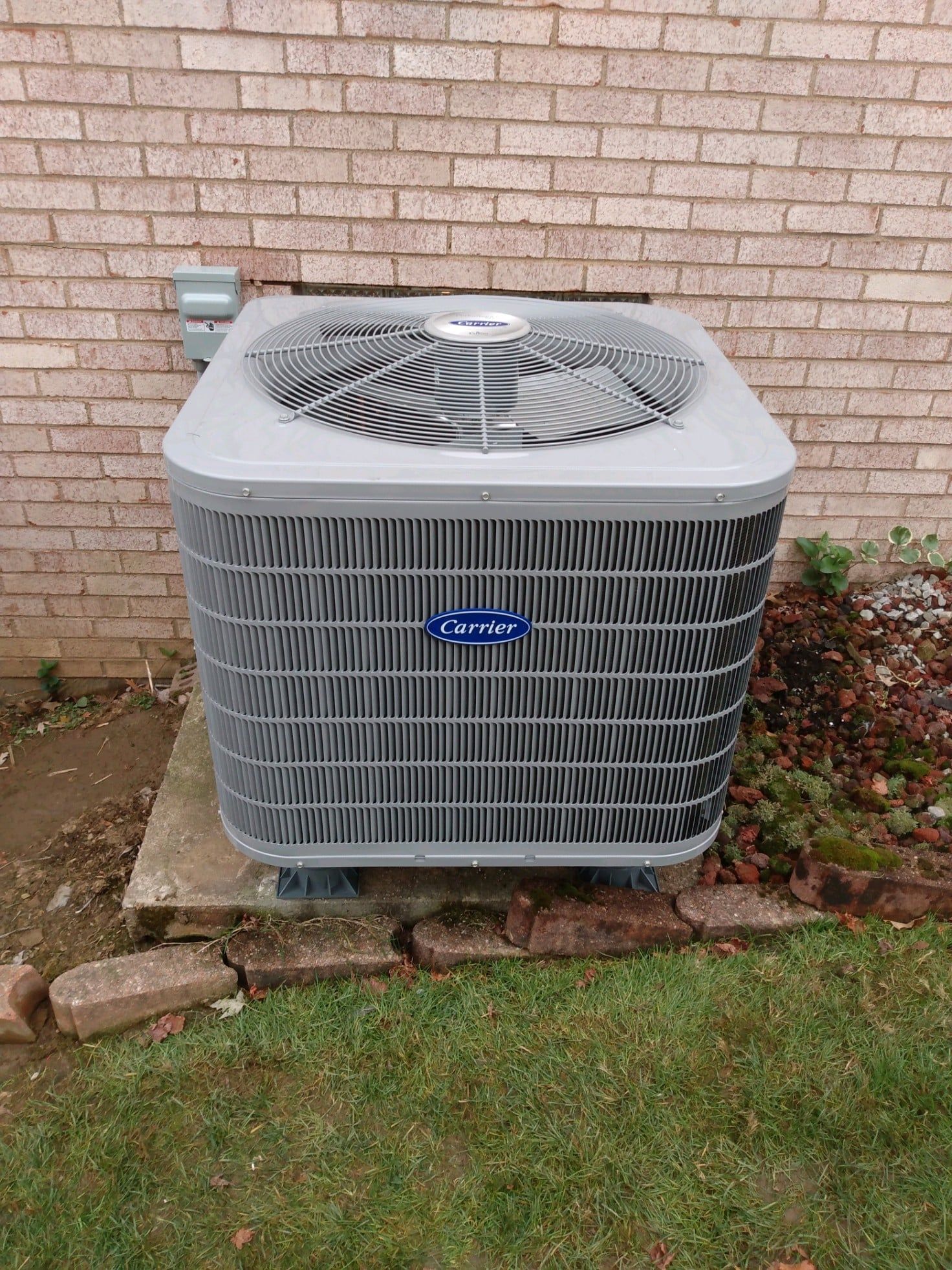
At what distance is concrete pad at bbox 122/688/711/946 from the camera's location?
248cm

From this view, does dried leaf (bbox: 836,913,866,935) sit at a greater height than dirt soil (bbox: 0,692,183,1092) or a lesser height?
greater

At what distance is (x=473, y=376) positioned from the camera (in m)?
2.05

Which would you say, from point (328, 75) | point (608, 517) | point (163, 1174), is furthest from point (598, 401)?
point (163, 1174)

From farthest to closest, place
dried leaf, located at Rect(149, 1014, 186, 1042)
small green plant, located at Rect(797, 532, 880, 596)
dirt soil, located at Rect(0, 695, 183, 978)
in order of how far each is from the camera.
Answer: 1. small green plant, located at Rect(797, 532, 880, 596)
2. dirt soil, located at Rect(0, 695, 183, 978)
3. dried leaf, located at Rect(149, 1014, 186, 1042)

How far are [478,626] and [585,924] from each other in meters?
0.93

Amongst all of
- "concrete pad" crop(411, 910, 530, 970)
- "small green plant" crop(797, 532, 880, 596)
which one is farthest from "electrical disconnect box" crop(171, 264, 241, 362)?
"small green plant" crop(797, 532, 880, 596)

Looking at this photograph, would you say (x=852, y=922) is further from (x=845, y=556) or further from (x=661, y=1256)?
(x=845, y=556)

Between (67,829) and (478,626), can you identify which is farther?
(67,829)

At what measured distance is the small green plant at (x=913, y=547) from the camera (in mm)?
3660

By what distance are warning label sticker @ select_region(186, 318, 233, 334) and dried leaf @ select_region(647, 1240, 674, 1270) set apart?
2686 mm

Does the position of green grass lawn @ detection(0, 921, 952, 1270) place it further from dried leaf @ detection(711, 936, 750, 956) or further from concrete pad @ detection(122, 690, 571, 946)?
concrete pad @ detection(122, 690, 571, 946)

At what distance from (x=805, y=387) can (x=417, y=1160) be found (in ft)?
8.93

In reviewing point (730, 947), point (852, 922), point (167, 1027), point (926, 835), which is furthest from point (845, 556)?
point (167, 1027)

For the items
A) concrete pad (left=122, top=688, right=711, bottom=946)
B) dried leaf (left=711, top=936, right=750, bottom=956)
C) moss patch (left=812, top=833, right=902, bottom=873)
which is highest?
moss patch (left=812, top=833, right=902, bottom=873)
